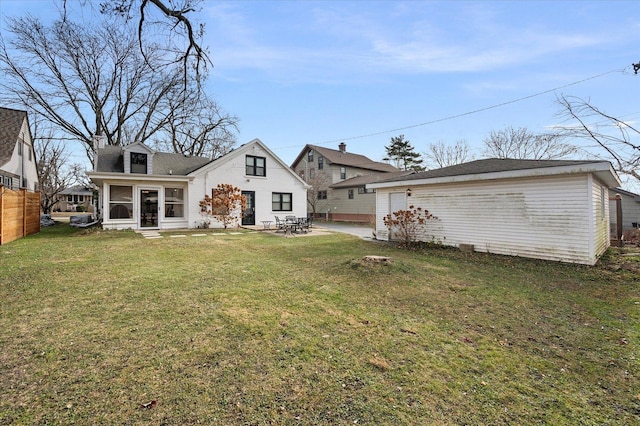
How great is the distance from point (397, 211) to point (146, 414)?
36.2 feet

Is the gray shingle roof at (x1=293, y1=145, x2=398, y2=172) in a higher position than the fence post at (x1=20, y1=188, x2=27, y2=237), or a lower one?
higher

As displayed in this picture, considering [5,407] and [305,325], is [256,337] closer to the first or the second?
[305,325]

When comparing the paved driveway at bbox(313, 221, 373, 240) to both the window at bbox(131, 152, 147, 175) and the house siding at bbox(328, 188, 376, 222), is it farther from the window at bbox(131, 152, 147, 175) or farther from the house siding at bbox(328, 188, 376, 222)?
the window at bbox(131, 152, 147, 175)

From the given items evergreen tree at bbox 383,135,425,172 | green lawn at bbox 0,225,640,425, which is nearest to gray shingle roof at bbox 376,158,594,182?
green lawn at bbox 0,225,640,425

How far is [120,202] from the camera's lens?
48.6 feet

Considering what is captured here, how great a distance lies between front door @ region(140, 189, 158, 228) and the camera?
15236 millimetres

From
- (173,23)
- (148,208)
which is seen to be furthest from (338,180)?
(173,23)

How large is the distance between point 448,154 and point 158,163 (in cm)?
2695

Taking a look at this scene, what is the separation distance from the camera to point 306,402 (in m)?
2.36

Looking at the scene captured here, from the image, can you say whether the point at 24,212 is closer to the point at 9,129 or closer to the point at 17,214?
the point at 17,214

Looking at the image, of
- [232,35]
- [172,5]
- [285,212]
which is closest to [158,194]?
[285,212]

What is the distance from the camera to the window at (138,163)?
1533cm

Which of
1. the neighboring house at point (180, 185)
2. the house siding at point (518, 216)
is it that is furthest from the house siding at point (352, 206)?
the house siding at point (518, 216)

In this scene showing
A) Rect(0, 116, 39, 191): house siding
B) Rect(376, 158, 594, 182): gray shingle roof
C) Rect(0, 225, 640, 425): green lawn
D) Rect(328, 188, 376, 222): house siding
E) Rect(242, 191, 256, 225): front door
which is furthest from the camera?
Rect(328, 188, 376, 222): house siding
